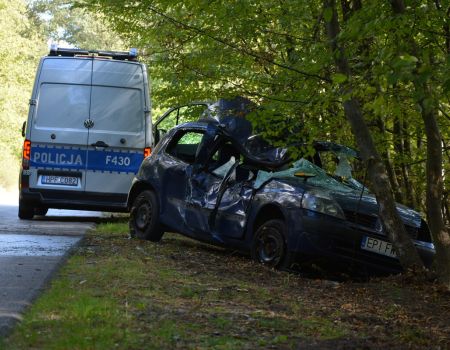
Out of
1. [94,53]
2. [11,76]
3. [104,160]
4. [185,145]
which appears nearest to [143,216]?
[185,145]

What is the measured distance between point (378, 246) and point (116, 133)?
258 inches

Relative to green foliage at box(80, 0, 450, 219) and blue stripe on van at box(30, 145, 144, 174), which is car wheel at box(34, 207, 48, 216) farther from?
green foliage at box(80, 0, 450, 219)

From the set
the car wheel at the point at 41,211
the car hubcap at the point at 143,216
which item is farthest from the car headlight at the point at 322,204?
the car wheel at the point at 41,211

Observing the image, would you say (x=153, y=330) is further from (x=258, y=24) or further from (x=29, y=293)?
(x=258, y=24)

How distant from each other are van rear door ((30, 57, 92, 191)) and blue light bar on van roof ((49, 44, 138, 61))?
0.48 metres

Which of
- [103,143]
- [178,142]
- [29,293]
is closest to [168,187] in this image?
[178,142]

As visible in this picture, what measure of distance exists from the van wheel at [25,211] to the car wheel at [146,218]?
143 inches

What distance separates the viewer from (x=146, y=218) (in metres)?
11.6

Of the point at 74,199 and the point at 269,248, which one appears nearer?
the point at 269,248

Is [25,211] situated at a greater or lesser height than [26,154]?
lesser

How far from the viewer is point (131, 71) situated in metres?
14.9

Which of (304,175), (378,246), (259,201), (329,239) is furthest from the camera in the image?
(259,201)

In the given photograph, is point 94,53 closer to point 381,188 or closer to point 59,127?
point 59,127

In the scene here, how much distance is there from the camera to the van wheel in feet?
49.1
